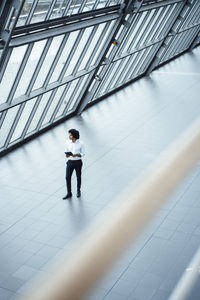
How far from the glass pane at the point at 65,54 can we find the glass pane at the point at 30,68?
1.14 m

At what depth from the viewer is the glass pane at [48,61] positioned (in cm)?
1133

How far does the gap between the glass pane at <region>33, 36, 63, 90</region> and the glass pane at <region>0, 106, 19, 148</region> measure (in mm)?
895

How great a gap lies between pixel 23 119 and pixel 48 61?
1.94 metres

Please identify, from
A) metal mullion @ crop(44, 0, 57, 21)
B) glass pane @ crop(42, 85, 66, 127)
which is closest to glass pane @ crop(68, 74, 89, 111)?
glass pane @ crop(42, 85, 66, 127)

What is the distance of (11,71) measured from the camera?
408 inches

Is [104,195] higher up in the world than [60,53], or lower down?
lower down

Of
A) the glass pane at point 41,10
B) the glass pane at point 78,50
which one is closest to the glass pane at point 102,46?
the glass pane at point 78,50

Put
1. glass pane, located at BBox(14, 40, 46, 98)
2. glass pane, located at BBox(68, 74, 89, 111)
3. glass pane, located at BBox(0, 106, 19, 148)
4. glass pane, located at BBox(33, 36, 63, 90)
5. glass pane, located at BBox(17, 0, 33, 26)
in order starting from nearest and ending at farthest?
glass pane, located at BBox(17, 0, 33, 26), glass pane, located at BBox(14, 40, 46, 98), glass pane, located at BBox(33, 36, 63, 90), glass pane, located at BBox(0, 106, 19, 148), glass pane, located at BBox(68, 74, 89, 111)

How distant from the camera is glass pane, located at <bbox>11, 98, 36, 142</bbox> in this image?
40.4ft

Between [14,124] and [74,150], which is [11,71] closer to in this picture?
[14,124]

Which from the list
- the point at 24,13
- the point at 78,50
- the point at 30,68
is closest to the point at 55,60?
the point at 30,68

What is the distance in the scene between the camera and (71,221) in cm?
781

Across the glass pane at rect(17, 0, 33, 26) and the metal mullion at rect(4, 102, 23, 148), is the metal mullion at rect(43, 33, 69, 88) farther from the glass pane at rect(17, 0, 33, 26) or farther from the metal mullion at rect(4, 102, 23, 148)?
the glass pane at rect(17, 0, 33, 26)

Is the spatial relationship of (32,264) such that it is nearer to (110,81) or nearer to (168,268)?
(168,268)
